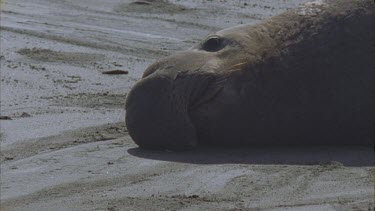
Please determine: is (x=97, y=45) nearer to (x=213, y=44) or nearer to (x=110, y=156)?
(x=213, y=44)

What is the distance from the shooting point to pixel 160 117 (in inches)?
291

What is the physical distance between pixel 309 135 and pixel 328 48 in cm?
57

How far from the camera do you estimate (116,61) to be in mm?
10953

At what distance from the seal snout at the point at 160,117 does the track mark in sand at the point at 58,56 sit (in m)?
3.56

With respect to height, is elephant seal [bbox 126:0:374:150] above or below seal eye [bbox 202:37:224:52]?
below

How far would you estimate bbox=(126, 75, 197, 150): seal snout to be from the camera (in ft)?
24.2

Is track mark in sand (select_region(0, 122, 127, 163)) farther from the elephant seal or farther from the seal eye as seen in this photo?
the seal eye

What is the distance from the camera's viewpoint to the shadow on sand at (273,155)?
6.83m

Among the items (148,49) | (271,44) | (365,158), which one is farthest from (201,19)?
(365,158)

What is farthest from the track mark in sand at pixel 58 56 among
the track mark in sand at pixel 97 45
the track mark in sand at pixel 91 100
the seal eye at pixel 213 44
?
the seal eye at pixel 213 44

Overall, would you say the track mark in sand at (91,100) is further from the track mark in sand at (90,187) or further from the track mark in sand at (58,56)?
the track mark in sand at (90,187)

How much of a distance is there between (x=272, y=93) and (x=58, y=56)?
4.38 m

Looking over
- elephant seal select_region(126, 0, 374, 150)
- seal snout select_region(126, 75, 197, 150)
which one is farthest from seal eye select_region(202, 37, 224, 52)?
seal snout select_region(126, 75, 197, 150)

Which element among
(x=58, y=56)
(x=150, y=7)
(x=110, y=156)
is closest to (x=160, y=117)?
(x=110, y=156)
